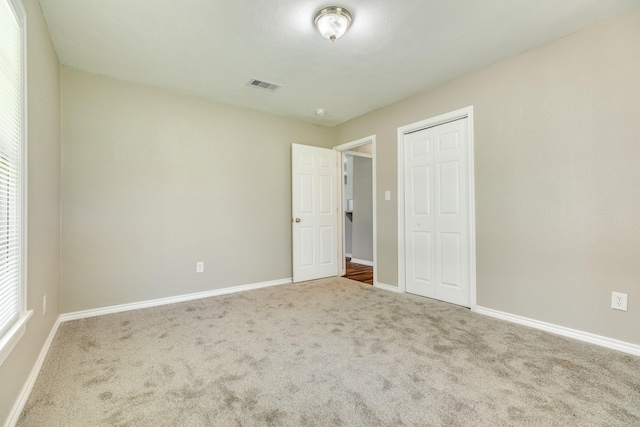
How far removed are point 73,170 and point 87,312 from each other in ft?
4.57

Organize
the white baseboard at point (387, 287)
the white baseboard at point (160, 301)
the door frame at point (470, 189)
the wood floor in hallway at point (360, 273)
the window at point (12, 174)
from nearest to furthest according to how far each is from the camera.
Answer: the window at point (12, 174)
the white baseboard at point (160, 301)
the door frame at point (470, 189)
the white baseboard at point (387, 287)
the wood floor in hallway at point (360, 273)

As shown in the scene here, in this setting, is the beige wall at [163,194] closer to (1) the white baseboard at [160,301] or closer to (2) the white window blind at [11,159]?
(1) the white baseboard at [160,301]

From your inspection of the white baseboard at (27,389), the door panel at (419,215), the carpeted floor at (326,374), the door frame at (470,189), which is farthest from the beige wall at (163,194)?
the door panel at (419,215)

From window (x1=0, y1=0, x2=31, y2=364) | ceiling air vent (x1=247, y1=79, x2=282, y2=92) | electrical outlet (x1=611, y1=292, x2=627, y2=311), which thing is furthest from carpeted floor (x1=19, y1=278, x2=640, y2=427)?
ceiling air vent (x1=247, y1=79, x2=282, y2=92)

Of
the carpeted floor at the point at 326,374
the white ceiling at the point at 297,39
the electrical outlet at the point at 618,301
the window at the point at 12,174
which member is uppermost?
the white ceiling at the point at 297,39

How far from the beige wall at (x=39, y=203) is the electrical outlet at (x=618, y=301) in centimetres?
367

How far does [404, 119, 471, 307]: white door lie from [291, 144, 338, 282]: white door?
1.31 meters

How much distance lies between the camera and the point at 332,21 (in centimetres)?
213

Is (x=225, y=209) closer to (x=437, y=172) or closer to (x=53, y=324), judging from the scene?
(x=53, y=324)

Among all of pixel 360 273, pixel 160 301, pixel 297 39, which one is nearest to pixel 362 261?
pixel 360 273

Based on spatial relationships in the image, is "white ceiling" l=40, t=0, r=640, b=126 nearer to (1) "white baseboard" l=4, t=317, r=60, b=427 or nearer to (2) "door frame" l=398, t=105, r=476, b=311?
(2) "door frame" l=398, t=105, r=476, b=311

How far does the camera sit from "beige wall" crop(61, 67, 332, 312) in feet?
9.59

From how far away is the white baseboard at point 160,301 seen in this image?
2.88 metres

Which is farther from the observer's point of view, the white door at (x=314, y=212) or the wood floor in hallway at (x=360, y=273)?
the wood floor in hallway at (x=360, y=273)
